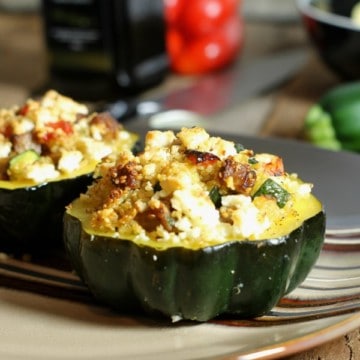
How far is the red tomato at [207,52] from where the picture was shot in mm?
4039

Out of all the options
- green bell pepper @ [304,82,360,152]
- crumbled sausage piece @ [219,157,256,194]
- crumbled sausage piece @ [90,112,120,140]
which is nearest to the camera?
crumbled sausage piece @ [219,157,256,194]

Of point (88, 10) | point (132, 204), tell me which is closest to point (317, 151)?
point (132, 204)

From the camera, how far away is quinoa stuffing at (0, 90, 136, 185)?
6.64 ft

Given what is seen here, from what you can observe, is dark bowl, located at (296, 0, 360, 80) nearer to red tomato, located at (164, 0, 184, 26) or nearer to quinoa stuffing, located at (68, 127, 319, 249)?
red tomato, located at (164, 0, 184, 26)

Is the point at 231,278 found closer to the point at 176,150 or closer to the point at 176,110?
the point at 176,150

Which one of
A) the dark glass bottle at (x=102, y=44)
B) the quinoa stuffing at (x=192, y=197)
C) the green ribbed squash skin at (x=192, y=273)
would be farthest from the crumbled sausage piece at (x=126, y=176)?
the dark glass bottle at (x=102, y=44)

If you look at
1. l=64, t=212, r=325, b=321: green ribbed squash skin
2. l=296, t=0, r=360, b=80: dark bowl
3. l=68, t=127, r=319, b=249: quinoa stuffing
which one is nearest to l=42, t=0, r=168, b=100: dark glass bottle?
l=296, t=0, r=360, b=80: dark bowl

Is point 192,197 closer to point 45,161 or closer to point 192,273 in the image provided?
point 192,273

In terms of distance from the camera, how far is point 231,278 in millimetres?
1711

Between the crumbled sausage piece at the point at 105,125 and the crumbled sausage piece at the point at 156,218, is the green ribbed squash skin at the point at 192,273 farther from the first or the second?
the crumbled sausage piece at the point at 105,125

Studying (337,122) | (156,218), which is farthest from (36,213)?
(337,122)

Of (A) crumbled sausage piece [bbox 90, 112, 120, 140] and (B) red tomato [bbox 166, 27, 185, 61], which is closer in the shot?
(A) crumbled sausage piece [bbox 90, 112, 120, 140]

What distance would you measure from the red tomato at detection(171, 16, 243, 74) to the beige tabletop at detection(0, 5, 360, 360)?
0.26 feet

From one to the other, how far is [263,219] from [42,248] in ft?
2.20
